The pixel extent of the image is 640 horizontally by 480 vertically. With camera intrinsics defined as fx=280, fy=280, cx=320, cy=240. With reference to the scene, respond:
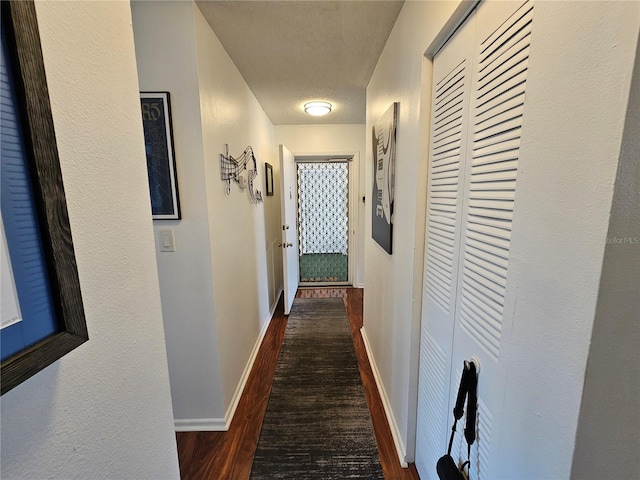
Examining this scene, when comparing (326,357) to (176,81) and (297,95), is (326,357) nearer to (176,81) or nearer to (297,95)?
(176,81)

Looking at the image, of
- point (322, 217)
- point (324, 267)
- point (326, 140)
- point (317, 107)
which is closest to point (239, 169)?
point (317, 107)

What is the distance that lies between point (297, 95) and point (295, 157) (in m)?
1.23

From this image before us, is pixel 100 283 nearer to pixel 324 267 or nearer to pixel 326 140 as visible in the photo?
pixel 326 140

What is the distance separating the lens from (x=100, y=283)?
0.56 m

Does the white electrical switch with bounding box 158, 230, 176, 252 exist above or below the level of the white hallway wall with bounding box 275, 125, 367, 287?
below

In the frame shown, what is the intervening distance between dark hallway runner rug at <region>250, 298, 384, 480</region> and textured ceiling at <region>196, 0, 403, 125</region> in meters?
2.29

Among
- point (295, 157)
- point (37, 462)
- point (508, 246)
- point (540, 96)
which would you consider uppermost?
point (295, 157)

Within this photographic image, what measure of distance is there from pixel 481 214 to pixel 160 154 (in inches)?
56.6

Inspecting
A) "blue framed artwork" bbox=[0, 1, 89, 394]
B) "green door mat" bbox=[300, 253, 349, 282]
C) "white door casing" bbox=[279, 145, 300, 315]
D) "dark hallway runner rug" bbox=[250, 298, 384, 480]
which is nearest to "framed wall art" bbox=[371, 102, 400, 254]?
"dark hallway runner rug" bbox=[250, 298, 384, 480]

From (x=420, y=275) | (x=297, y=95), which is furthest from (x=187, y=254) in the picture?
(x=297, y=95)

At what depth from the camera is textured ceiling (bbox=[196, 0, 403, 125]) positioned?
1.39 meters

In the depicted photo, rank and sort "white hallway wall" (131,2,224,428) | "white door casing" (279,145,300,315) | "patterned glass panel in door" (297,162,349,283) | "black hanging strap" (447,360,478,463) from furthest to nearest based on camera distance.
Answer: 1. "patterned glass panel in door" (297,162,349,283)
2. "white door casing" (279,145,300,315)
3. "white hallway wall" (131,2,224,428)
4. "black hanging strap" (447,360,478,463)

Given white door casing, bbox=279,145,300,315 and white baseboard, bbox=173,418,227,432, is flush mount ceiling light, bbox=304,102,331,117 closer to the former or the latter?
white door casing, bbox=279,145,300,315

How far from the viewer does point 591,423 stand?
0.47 m
